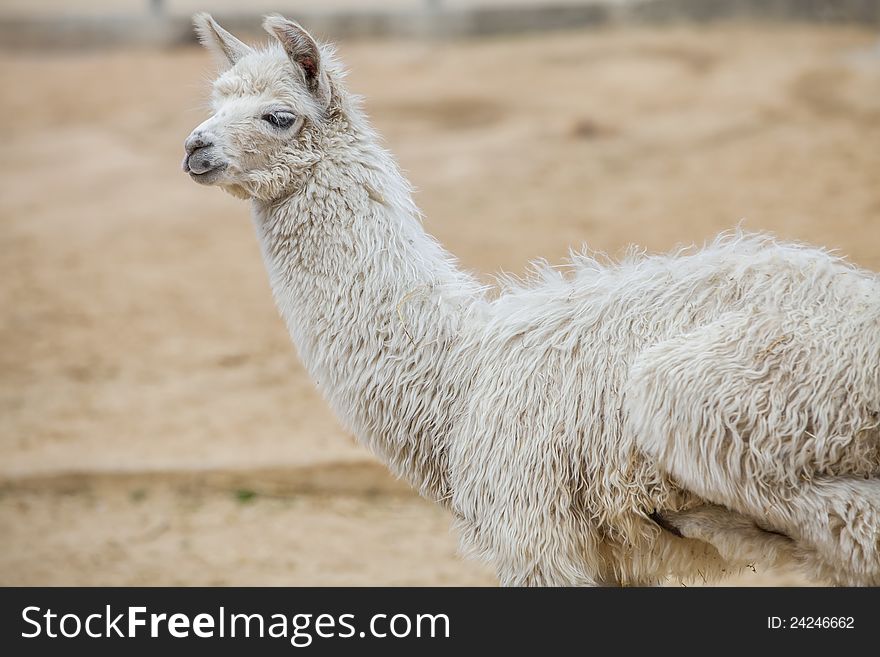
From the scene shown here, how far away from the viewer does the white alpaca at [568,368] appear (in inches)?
107

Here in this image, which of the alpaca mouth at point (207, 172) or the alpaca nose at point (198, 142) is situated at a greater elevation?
the alpaca nose at point (198, 142)

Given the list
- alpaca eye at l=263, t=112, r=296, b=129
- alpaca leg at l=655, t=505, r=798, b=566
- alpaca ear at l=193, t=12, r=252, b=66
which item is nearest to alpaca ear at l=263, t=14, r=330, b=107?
alpaca eye at l=263, t=112, r=296, b=129

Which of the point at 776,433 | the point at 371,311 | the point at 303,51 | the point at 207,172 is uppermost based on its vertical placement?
the point at 303,51

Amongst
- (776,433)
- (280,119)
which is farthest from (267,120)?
(776,433)

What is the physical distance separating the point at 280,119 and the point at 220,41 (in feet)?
1.53

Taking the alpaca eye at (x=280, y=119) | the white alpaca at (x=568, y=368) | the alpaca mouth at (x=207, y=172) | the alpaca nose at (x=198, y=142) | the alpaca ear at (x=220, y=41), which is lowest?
the white alpaca at (x=568, y=368)

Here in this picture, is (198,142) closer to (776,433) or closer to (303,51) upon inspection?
(303,51)

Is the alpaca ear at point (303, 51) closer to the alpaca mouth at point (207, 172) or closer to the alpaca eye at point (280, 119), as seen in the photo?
the alpaca eye at point (280, 119)

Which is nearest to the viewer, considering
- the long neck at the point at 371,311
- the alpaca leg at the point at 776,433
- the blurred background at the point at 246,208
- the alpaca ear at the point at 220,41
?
the alpaca leg at the point at 776,433

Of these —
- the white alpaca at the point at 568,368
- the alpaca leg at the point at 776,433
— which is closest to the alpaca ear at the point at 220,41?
the white alpaca at the point at 568,368

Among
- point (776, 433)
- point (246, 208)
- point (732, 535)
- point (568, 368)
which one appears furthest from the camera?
point (246, 208)

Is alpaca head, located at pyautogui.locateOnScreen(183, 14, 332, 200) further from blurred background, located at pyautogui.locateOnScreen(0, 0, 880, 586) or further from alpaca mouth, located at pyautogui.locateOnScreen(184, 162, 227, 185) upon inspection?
blurred background, located at pyautogui.locateOnScreen(0, 0, 880, 586)

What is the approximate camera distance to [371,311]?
3.37 m

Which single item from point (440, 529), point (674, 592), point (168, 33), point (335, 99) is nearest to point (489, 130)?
point (168, 33)
